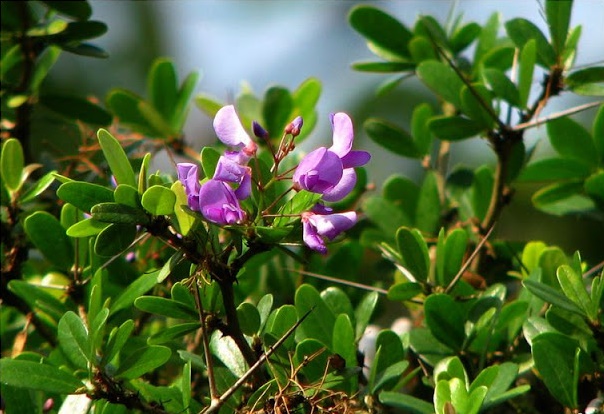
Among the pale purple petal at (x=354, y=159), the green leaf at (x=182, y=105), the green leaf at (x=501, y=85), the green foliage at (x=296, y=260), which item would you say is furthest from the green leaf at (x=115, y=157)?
the green leaf at (x=182, y=105)

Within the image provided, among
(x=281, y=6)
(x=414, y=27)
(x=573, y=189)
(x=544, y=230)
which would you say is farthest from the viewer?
(x=281, y=6)

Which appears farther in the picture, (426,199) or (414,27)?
(414,27)

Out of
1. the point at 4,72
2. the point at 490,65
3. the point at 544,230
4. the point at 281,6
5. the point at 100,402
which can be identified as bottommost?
the point at 281,6

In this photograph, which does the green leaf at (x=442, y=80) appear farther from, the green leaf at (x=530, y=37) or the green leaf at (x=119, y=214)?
the green leaf at (x=119, y=214)

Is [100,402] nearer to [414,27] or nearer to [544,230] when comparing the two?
[414,27]

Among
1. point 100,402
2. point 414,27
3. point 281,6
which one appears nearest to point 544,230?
point 414,27

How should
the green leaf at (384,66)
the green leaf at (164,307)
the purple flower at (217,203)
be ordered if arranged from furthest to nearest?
1. the green leaf at (384,66)
2. the green leaf at (164,307)
3. the purple flower at (217,203)

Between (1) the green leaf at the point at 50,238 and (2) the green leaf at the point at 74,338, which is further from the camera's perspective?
(1) the green leaf at the point at 50,238
